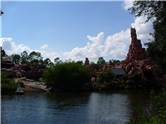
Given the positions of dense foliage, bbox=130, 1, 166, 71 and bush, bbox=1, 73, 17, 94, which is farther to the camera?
bush, bbox=1, 73, 17, 94

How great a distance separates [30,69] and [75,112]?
226 ft

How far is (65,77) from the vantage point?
96.8 m

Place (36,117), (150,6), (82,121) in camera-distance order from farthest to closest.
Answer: (36,117)
(82,121)
(150,6)

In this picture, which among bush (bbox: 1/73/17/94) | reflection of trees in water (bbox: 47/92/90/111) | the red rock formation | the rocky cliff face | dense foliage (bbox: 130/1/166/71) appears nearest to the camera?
dense foliage (bbox: 130/1/166/71)

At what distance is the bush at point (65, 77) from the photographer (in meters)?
96.1

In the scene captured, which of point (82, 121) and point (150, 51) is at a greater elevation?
point (150, 51)

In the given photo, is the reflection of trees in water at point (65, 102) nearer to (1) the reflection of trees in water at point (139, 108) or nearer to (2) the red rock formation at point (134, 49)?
(1) the reflection of trees in water at point (139, 108)

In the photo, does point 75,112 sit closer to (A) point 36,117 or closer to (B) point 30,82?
(A) point 36,117

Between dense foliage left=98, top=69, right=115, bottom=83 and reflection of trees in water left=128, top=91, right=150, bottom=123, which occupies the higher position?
dense foliage left=98, top=69, right=115, bottom=83

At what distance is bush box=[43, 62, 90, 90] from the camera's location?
315 feet

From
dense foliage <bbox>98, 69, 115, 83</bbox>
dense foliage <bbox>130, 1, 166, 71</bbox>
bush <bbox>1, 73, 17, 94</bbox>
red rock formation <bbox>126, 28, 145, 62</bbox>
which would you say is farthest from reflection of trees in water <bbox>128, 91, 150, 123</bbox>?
red rock formation <bbox>126, 28, 145, 62</bbox>

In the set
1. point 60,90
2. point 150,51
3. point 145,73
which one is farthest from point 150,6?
point 145,73

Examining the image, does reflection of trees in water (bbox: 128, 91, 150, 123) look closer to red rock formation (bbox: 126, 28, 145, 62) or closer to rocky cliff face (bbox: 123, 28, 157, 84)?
rocky cliff face (bbox: 123, 28, 157, 84)

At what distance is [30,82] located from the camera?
10206 cm
